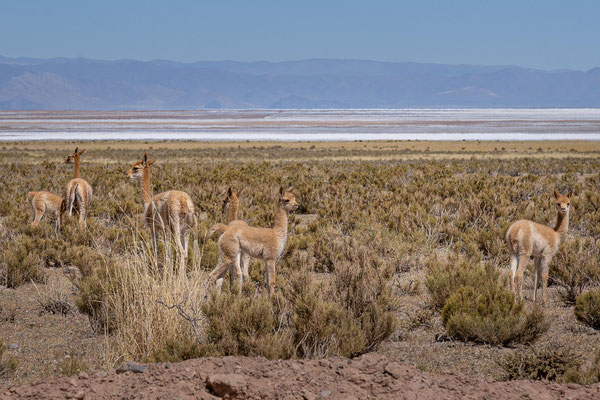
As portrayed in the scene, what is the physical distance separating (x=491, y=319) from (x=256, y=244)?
233cm

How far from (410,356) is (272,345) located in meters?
1.36

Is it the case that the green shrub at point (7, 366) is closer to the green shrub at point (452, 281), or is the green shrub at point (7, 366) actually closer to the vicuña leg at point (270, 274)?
the vicuña leg at point (270, 274)

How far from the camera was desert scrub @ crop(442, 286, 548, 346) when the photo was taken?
6.03 m

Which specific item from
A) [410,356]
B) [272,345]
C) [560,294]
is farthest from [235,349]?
[560,294]

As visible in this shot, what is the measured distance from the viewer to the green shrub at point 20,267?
8.73 meters

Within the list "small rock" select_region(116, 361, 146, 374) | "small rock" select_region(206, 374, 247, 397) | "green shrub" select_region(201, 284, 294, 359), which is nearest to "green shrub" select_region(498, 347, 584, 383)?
"green shrub" select_region(201, 284, 294, 359)

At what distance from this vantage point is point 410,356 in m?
5.85

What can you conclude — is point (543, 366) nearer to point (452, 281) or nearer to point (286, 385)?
point (286, 385)

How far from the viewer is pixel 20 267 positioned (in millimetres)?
8867

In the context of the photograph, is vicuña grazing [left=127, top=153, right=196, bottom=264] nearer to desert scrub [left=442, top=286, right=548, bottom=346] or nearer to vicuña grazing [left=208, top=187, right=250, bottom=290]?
vicuña grazing [left=208, top=187, right=250, bottom=290]

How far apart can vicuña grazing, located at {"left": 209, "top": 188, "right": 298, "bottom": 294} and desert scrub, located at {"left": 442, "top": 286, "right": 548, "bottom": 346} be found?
5.62ft

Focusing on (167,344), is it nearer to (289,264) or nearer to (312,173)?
(289,264)

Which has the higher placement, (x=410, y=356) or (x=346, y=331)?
(x=346, y=331)

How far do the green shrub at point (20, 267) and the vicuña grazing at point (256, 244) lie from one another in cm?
283
